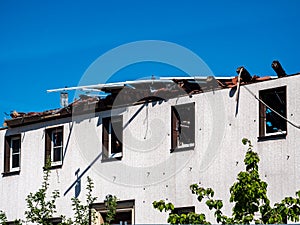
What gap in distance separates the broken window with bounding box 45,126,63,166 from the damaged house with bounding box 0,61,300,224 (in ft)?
0.14

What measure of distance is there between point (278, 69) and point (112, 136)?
8791 millimetres

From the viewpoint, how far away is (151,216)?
121 ft

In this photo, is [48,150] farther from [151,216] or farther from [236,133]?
[236,133]

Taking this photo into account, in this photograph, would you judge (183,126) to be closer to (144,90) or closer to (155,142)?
(155,142)

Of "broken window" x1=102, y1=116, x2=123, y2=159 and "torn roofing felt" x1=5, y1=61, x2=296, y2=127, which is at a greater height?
"torn roofing felt" x1=5, y1=61, x2=296, y2=127

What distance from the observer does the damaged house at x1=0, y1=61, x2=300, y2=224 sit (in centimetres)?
3334

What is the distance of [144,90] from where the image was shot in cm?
3800

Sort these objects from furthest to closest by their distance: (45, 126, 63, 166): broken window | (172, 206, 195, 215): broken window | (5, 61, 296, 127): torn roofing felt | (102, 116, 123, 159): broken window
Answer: (45, 126, 63, 166): broken window
(102, 116, 123, 159): broken window
(172, 206, 195, 215): broken window
(5, 61, 296, 127): torn roofing felt

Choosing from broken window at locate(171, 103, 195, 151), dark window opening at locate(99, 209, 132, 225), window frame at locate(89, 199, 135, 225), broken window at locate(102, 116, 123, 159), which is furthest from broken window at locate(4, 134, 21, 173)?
broken window at locate(171, 103, 195, 151)

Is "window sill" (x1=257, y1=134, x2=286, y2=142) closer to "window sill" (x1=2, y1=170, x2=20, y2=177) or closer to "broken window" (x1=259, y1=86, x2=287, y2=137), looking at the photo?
"broken window" (x1=259, y1=86, x2=287, y2=137)

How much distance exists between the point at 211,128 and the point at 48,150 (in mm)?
9545

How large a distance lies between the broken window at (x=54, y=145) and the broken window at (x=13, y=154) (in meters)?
2.06

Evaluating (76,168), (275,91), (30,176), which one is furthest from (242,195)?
(30,176)

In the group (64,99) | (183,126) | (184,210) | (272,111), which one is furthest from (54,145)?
(272,111)
